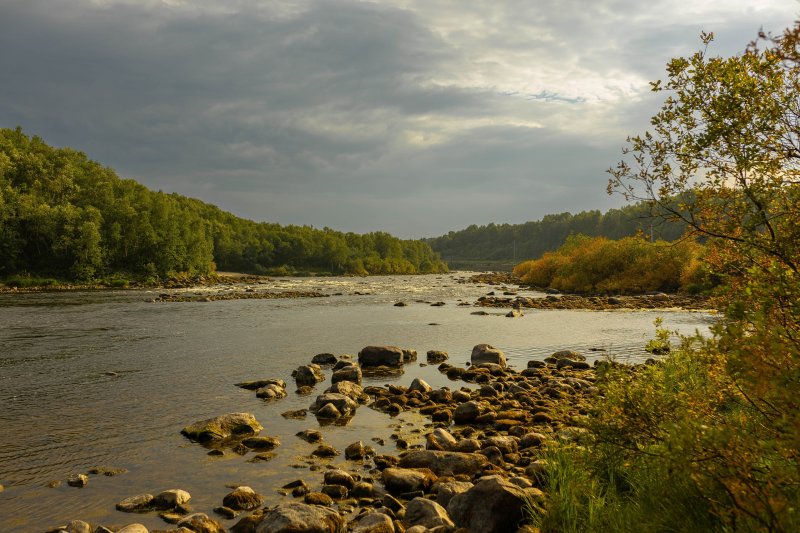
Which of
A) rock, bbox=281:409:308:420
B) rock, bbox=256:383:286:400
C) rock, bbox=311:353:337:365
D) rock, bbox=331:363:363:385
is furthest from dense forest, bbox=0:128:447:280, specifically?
rock, bbox=281:409:308:420

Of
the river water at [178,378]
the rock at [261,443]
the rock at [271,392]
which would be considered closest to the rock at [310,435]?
the river water at [178,378]

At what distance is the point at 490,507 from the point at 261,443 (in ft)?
23.9

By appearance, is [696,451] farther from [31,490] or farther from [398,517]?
[31,490]

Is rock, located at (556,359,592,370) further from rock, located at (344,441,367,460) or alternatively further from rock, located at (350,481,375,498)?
rock, located at (350,481,375,498)

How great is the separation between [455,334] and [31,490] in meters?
27.6

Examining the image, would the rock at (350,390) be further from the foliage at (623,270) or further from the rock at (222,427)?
the foliage at (623,270)

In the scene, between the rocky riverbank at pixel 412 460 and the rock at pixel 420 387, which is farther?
the rock at pixel 420 387

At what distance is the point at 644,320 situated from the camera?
42.1 meters

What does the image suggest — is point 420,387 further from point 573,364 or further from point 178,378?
point 178,378

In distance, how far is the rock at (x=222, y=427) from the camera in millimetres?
14289

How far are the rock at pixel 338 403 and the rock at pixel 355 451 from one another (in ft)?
11.5

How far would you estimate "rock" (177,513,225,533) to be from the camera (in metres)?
9.14

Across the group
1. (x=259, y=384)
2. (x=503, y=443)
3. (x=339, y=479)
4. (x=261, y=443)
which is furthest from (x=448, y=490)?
(x=259, y=384)

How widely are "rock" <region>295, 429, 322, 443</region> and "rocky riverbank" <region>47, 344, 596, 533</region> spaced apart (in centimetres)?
4
